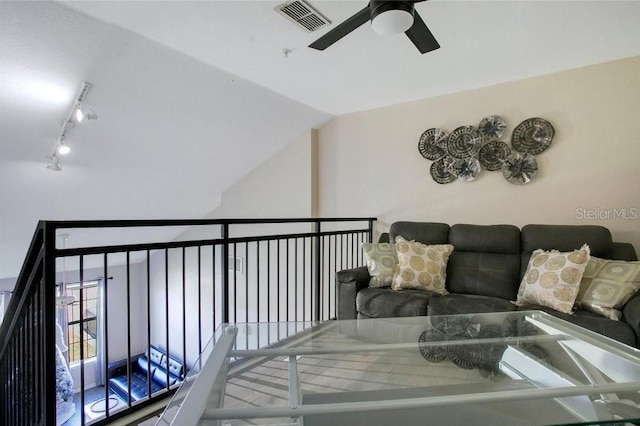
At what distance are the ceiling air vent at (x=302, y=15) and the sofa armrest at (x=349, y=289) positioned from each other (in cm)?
191

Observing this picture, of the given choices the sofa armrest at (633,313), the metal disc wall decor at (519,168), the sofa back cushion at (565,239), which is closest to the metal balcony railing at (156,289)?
the metal disc wall decor at (519,168)

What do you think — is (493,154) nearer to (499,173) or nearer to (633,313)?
(499,173)

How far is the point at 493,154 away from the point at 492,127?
0.26 meters

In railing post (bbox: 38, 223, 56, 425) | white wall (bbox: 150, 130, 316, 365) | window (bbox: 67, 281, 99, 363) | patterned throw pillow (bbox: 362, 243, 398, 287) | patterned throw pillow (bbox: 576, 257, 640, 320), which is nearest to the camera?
railing post (bbox: 38, 223, 56, 425)

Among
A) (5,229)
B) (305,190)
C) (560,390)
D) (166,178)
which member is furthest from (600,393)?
(5,229)

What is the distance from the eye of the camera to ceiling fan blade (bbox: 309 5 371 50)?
161cm

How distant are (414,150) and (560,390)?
3.06 m

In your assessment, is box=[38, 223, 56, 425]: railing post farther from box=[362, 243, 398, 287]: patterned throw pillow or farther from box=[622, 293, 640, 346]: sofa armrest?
box=[622, 293, 640, 346]: sofa armrest

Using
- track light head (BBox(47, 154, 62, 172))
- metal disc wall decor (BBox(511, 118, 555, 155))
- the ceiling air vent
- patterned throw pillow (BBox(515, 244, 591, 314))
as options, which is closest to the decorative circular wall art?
metal disc wall decor (BBox(511, 118, 555, 155))

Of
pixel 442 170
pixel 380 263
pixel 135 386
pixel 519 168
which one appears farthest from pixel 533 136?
pixel 135 386

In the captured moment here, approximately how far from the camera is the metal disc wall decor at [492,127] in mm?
3119

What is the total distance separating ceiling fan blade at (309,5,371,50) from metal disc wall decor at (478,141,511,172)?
210 cm

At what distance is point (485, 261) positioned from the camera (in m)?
2.81

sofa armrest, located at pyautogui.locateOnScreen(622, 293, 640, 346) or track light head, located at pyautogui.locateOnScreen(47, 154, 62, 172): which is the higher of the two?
track light head, located at pyautogui.locateOnScreen(47, 154, 62, 172)
